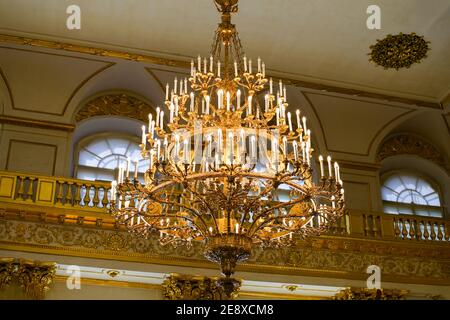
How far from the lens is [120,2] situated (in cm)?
917

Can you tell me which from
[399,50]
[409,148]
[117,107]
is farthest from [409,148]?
[117,107]

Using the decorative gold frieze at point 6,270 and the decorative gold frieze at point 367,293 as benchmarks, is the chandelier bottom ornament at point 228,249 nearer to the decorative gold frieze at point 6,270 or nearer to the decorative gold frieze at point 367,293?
the decorative gold frieze at point 6,270

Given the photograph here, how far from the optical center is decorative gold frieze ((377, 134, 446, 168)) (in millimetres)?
12620

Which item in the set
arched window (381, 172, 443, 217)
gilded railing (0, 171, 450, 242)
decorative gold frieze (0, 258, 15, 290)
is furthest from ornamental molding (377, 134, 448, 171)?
decorative gold frieze (0, 258, 15, 290)

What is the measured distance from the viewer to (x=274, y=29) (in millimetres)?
9820

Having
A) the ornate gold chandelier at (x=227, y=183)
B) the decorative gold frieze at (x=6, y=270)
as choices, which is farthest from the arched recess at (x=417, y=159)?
the decorative gold frieze at (x=6, y=270)

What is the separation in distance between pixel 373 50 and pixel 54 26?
5.21 metres

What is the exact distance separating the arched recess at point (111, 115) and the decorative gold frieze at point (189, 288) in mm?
3109

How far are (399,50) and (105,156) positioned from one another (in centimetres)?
554

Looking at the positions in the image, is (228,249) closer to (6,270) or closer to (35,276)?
(35,276)

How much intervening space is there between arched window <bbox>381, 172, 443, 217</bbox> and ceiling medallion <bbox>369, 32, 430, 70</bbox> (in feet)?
9.99

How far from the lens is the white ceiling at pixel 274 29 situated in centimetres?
924

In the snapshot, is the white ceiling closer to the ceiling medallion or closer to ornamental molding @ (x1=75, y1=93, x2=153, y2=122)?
the ceiling medallion
